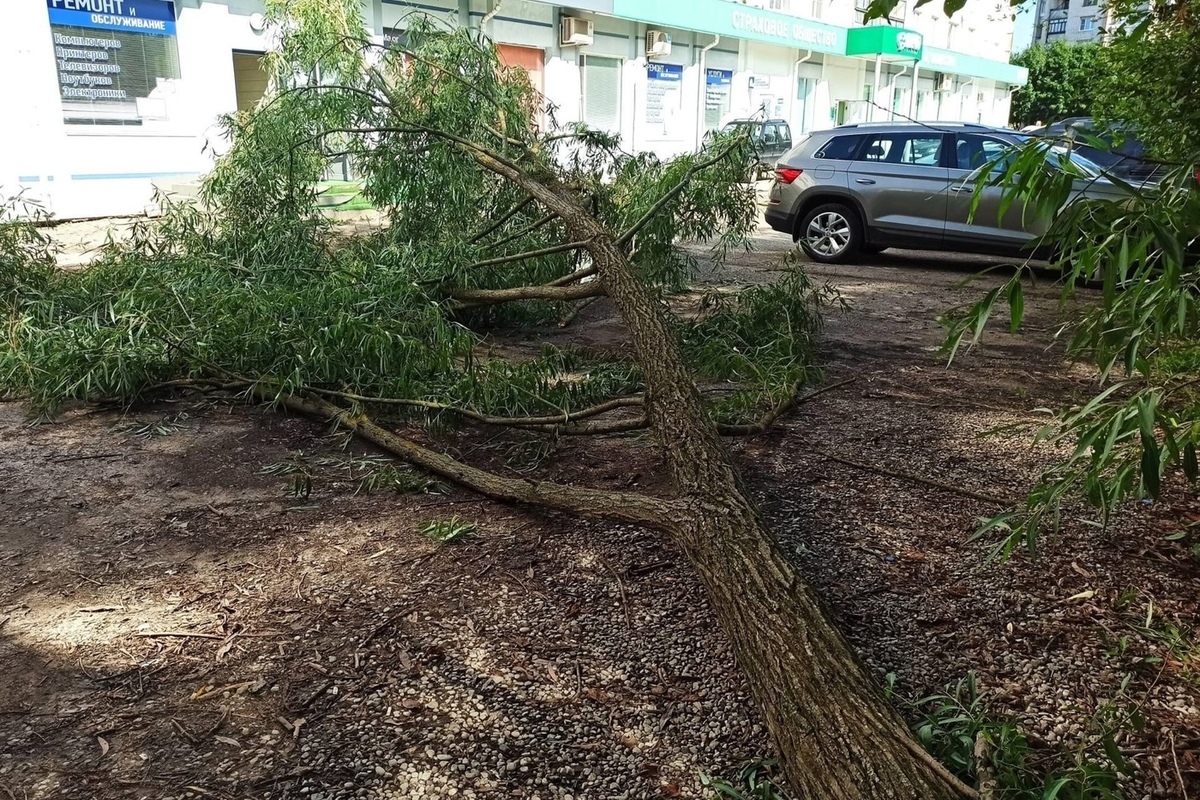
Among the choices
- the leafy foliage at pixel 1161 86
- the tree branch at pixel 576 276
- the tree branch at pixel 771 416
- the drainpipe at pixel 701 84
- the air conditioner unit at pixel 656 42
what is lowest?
the tree branch at pixel 771 416

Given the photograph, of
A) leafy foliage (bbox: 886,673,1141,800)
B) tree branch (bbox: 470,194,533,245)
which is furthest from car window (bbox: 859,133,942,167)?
leafy foliage (bbox: 886,673,1141,800)

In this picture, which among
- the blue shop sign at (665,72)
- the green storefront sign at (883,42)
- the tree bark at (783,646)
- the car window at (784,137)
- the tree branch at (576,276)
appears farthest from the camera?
the green storefront sign at (883,42)

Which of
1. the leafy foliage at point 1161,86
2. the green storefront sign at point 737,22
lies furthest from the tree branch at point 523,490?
the green storefront sign at point 737,22

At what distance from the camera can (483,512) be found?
12.4ft

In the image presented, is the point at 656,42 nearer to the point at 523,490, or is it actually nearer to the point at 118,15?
the point at 118,15

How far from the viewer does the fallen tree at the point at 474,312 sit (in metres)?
2.60

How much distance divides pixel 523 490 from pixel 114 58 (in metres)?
11.7

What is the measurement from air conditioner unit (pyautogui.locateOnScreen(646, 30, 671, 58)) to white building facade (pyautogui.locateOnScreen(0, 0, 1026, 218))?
55 mm

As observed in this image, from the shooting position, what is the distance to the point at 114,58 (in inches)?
489

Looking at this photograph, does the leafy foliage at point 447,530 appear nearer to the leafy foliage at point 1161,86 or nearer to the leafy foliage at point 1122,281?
the leafy foliage at point 1122,281

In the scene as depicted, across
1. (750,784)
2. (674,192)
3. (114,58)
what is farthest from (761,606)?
(114,58)

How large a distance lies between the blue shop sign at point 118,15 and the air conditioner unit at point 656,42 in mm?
12474

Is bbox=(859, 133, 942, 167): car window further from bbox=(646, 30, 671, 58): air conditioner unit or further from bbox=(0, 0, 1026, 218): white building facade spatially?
bbox=(646, 30, 671, 58): air conditioner unit

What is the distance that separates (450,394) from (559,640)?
6.61ft
